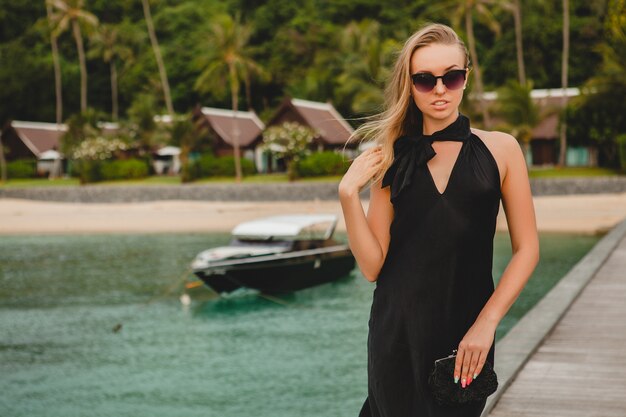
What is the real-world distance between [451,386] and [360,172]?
0.61 metres

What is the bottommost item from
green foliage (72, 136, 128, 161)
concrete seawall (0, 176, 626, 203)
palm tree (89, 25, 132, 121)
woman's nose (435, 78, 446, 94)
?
concrete seawall (0, 176, 626, 203)

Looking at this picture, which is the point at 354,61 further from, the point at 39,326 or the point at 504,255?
→ the point at 39,326

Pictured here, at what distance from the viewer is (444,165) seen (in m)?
2.17

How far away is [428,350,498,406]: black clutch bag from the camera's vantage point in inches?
84.5

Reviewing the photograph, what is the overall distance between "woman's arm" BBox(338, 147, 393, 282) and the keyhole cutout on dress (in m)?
Answer: 0.14

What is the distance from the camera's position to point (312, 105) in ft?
159

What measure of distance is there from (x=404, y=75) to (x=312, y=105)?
46.6 meters

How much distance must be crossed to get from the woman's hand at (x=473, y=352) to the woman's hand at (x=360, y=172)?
1.58 feet

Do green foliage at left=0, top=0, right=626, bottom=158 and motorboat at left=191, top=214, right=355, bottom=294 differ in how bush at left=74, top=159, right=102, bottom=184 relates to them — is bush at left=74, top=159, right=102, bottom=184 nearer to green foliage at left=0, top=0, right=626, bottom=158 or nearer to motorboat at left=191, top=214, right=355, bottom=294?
green foliage at left=0, top=0, right=626, bottom=158

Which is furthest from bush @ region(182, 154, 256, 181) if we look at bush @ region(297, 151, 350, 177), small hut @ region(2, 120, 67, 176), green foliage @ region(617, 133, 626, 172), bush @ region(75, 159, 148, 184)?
green foliage @ region(617, 133, 626, 172)

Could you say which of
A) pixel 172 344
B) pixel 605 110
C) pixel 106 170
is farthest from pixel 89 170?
pixel 172 344

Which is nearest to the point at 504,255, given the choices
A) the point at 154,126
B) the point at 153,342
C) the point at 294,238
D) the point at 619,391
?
the point at 294,238

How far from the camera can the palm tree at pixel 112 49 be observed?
194 ft

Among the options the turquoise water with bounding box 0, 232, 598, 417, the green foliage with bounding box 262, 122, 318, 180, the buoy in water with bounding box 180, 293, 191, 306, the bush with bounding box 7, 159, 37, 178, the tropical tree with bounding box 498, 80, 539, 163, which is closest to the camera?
the turquoise water with bounding box 0, 232, 598, 417
